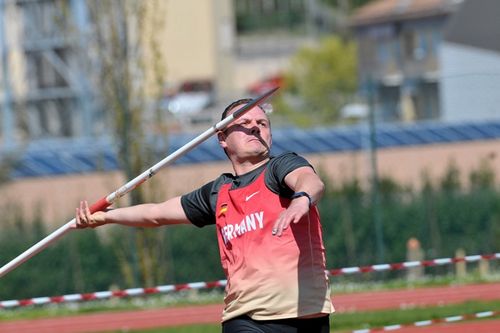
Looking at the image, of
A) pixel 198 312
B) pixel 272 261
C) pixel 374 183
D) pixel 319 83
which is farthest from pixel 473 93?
pixel 319 83

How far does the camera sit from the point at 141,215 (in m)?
6.59

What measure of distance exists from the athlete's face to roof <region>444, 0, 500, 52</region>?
26.8m

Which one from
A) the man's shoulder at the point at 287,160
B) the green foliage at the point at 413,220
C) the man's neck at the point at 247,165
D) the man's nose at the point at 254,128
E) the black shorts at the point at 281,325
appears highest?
the man's nose at the point at 254,128

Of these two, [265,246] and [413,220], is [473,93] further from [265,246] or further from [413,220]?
[265,246]

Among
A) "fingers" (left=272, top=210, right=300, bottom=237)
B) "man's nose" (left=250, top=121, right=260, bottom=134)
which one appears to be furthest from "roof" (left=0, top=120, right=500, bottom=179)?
"fingers" (left=272, top=210, right=300, bottom=237)

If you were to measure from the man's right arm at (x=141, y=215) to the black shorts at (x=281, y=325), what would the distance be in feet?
2.22

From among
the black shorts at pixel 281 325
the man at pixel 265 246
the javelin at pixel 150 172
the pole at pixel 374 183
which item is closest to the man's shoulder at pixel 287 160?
the man at pixel 265 246

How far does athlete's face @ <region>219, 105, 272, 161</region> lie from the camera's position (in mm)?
6023

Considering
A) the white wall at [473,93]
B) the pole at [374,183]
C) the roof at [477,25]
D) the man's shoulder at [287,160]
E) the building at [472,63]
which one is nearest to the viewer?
the man's shoulder at [287,160]

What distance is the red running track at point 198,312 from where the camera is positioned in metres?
16.4

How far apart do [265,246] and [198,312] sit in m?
12.0

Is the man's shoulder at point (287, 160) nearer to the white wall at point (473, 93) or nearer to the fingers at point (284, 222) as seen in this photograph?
the fingers at point (284, 222)

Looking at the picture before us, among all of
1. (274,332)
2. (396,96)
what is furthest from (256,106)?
(396,96)

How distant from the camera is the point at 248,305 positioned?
5.97 meters
